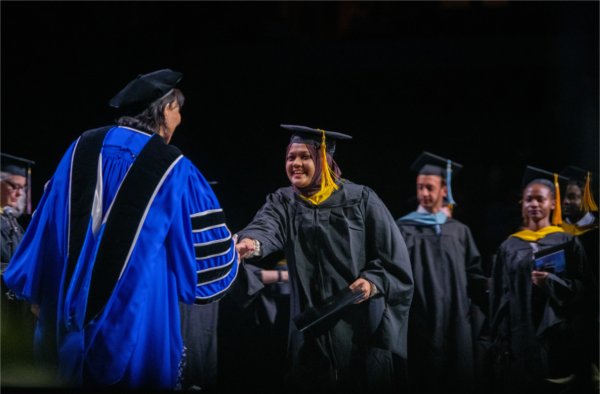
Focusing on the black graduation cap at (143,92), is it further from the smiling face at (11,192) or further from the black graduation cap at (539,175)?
the black graduation cap at (539,175)

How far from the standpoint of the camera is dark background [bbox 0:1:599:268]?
16.8ft

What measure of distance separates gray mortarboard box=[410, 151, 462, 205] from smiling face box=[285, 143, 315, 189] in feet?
2.71

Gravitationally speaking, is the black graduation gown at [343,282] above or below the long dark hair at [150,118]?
below

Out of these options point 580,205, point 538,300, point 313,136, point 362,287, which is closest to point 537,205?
point 580,205

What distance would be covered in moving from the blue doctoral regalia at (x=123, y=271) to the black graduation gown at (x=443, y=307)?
5.75 feet

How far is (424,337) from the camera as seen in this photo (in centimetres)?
526

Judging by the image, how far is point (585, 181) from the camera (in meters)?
5.18

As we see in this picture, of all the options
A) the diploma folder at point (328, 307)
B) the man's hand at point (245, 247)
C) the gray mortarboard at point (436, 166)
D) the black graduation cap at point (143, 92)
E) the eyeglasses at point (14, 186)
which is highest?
the black graduation cap at point (143, 92)

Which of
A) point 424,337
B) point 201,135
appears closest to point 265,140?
point 201,135

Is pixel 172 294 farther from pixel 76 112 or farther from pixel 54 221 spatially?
pixel 76 112

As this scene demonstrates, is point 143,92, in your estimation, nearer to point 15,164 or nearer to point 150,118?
point 150,118

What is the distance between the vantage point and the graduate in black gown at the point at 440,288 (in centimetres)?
523

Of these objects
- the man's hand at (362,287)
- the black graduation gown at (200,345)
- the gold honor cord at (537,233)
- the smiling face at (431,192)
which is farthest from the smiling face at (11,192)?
the gold honor cord at (537,233)

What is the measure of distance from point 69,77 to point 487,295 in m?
3.09
